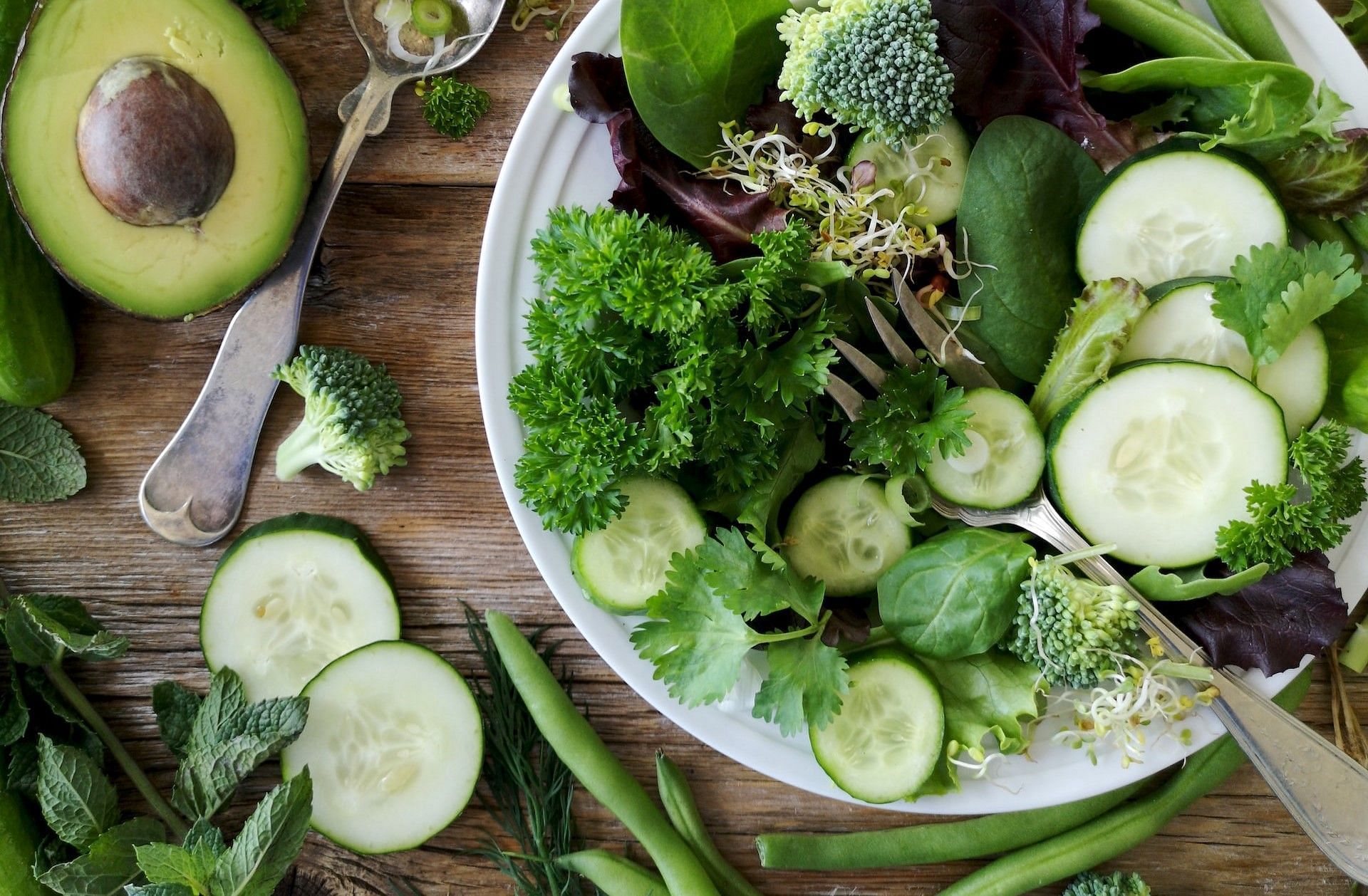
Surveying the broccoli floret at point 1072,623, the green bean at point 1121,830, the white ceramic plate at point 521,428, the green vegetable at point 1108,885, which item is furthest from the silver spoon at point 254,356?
the green vegetable at point 1108,885

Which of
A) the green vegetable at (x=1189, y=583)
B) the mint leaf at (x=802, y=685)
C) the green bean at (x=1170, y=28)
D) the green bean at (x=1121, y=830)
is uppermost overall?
the green bean at (x=1170, y=28)

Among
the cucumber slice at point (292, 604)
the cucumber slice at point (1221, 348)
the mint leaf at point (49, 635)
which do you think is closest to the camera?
the cucumber slice at point (1221, 348)

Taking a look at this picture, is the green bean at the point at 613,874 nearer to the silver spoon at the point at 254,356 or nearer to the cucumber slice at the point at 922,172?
the silver spoon at the point at 254,356

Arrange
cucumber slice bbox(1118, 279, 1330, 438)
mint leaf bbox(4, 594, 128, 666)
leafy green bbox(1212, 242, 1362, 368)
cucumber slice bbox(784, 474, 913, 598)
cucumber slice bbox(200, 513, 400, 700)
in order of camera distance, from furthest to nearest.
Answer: cucumber slice bbox(200, 513, 400, 700)
mint leaf bbox(4, 594, 128, 666)
cucumber slice bbox(784, 474, 913, 598)
cucumber slice bbox(1118, 279, 1330, 438)
leafy green bbox(1212, 242, 1362, 368)

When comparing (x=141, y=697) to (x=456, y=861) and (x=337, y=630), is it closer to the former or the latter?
(x=337, y=630)

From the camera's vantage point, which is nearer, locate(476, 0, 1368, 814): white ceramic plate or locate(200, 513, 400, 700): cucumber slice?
locate(476, 0, 1368, 814): white ceramic plate

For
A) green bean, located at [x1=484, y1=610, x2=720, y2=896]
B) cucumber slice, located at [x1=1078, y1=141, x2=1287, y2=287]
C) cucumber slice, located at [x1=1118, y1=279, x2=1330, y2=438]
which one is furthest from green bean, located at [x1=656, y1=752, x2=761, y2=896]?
cucumber slice, located at [x1=1078, y1=141, x2=1287, y2=287]

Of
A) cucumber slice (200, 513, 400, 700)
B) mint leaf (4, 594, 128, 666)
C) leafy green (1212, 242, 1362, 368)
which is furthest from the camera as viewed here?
cucumber slice (200, 513, 400, 700)

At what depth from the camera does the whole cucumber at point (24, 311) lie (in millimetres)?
1842

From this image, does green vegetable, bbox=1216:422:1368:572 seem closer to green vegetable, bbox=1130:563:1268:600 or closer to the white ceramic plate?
green vegetable, bbox=1130:563:1268:600

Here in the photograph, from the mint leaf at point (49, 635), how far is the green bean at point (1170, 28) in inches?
94.7

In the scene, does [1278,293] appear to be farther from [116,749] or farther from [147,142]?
[116,749]

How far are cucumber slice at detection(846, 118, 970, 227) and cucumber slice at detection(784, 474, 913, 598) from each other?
542 millimetres

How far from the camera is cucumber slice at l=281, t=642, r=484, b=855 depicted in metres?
2.02
